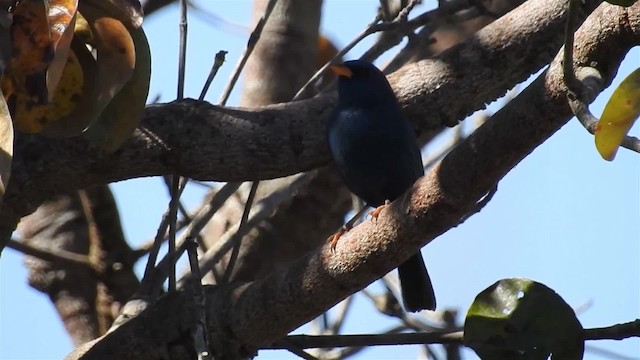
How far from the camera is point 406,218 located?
9.23 feet

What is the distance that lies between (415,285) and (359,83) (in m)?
1.01

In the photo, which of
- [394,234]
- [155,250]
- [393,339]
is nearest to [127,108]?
[394,234]

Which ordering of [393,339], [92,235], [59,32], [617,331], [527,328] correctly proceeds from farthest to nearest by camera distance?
[92,235] < [393,339] < [617,331] < [527,328] < [59,32]

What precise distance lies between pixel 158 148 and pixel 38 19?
1.04 metres

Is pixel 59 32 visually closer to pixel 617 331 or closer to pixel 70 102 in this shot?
pixel 70 102

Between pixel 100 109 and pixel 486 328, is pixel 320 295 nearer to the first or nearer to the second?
pixel 486 328

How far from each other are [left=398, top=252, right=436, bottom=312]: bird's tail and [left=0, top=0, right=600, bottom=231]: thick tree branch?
2.70 ft

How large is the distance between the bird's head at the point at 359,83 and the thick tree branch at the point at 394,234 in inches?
54.9

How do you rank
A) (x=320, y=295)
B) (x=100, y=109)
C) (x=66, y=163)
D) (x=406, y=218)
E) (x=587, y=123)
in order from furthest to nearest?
(x=66, y=163) → (x=320, y=295) → (x=406, y=218) → (x=100, y=109) → (x=587, y=123)

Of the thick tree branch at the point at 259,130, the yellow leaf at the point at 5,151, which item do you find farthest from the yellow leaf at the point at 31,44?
the thick tree branch at the point at 259,130

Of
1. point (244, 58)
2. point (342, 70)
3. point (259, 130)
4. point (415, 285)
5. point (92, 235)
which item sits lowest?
point (415, 285)

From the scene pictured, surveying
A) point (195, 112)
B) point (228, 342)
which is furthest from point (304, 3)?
point (228, 342)

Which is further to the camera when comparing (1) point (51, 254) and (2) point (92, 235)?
(2) point (92, 235)

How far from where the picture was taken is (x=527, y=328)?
8.86 ft
